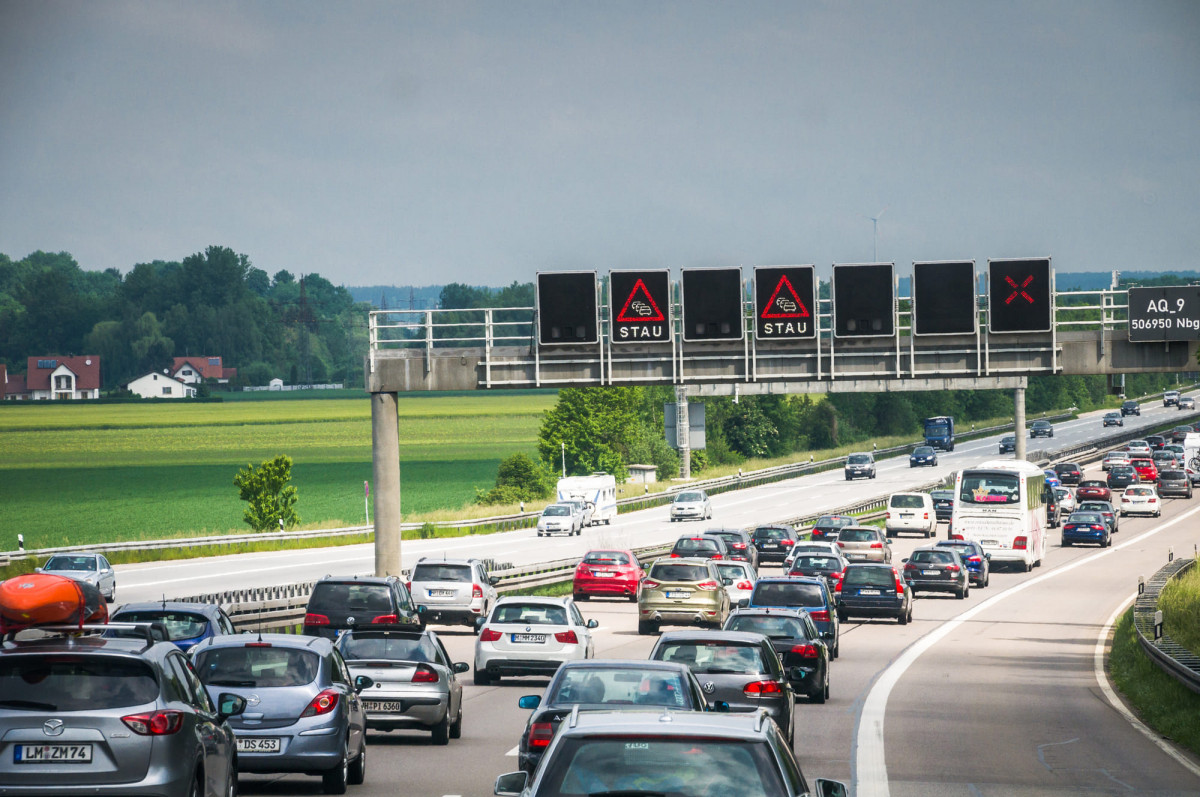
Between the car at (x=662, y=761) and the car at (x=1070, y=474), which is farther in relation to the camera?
the car at (x=1070, y=474)

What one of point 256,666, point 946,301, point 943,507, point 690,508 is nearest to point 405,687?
point 256,666

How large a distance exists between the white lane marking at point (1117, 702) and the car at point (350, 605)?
11.1 m

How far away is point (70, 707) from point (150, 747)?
1.80 feet

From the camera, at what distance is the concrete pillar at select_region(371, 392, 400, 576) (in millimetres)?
38406

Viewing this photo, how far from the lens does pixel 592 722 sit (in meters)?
7.35

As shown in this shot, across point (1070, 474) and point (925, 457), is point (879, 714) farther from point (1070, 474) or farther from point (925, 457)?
point (925, 457)

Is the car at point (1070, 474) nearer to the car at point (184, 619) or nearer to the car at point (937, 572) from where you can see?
the car at point (937, 572)

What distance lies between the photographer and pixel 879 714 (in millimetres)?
22328

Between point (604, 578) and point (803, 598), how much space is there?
49.6 feet

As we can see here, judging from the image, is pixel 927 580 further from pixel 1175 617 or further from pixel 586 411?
pixel 586 411

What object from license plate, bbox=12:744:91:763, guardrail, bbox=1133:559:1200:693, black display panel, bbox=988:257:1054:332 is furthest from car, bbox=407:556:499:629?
license plate, bbox=12:744:91:763

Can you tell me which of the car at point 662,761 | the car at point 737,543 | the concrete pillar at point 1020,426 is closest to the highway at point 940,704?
the car at point 737,543

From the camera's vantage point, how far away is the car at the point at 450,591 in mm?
35719

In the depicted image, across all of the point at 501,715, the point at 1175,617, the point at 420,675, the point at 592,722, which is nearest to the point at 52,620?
the point at 420,675
